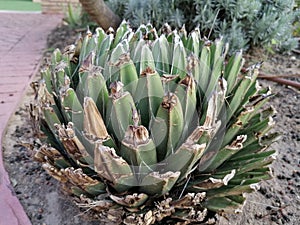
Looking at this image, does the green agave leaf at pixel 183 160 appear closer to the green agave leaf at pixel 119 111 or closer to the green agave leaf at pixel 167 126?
the green agave leaf at pixel 167 126

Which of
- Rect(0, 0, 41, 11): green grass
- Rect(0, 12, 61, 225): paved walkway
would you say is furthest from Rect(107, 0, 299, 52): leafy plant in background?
Rect(0, 0, 41, 11): green grass

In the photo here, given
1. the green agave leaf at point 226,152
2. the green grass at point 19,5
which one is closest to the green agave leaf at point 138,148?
the green agave leaf at point 226,152

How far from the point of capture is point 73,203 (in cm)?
156

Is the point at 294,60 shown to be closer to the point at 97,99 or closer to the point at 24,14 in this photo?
the point at 97,99

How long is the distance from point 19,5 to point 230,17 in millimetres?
4537

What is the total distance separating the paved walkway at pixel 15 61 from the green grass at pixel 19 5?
46 cm

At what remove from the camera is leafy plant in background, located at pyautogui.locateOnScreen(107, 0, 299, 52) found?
9.12 feet

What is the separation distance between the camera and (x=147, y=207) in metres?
1.14

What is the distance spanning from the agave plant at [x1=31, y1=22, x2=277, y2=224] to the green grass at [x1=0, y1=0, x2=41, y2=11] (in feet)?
17.2

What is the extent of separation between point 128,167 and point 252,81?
1.93ft

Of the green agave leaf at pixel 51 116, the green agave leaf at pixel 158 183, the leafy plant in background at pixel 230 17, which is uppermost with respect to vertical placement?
the green agave leaf at pixel 51 116

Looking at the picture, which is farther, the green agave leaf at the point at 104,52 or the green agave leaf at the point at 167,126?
the green agave leaf at the point at 104,52

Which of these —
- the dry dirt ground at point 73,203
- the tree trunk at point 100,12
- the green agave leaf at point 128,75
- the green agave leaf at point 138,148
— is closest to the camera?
the green agave leaf at point 138,148

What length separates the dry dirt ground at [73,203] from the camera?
59.3 inches
